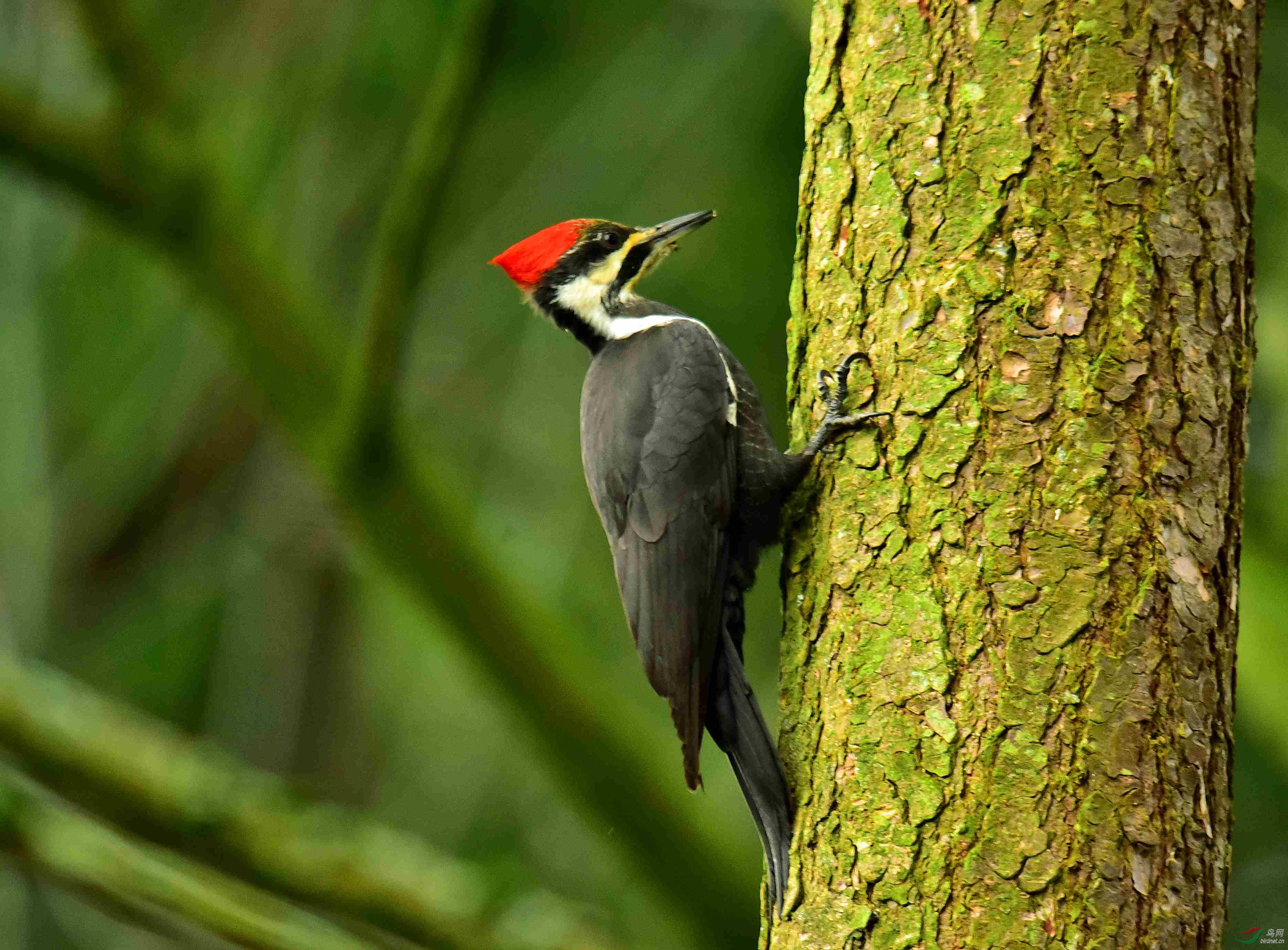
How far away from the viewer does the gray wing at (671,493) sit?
2.37 m

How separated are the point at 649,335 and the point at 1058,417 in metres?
1.24

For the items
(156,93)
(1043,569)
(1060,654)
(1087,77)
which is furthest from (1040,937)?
(156,93)

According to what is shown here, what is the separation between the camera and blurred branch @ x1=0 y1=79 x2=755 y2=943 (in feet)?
10.7

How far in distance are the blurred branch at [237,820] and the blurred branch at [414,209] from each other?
985 millimetres

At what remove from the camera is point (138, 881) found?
2.47 m

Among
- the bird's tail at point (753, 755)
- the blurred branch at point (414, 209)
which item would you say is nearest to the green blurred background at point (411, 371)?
the blurred branch at point (414, 209)

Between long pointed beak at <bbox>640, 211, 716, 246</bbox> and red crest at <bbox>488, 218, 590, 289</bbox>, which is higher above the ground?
long pointed beak at <bbox>640, 211, 716, 246</bbox>

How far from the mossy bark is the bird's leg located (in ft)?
0.07

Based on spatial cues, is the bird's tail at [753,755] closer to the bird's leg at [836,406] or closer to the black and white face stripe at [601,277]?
the bird's leg at [836,406]

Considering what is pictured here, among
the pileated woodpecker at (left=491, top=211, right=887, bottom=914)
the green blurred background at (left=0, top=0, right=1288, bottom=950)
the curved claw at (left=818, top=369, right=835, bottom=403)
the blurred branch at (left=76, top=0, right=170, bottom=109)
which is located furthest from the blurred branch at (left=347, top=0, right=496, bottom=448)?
the curved claw at (left=818, top=369, right=835, bottom=403)

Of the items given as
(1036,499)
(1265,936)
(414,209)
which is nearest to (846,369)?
(1036,499)

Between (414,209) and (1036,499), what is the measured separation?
1727mm

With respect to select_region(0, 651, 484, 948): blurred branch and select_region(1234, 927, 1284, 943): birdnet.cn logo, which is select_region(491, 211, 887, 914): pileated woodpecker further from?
select_region(1234, 927, 1284, 943): birdnet.cn logo

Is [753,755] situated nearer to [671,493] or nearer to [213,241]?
[671,493]
